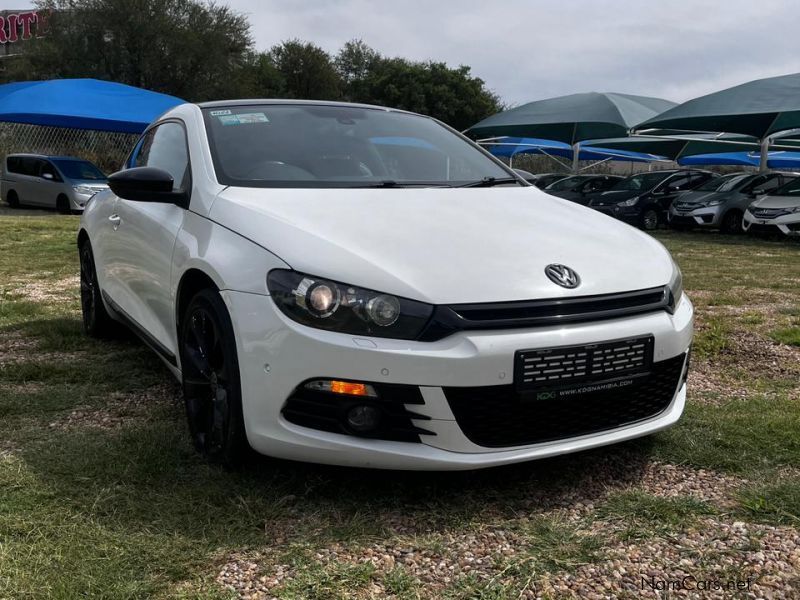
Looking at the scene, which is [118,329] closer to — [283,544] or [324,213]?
[324,213]

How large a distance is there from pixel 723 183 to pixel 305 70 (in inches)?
1413

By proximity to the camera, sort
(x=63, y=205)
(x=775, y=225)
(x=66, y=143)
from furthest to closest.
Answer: (x=66, y=143) < (x=63, y=205) < (x=775, y=225)

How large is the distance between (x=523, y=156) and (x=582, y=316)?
129 ft

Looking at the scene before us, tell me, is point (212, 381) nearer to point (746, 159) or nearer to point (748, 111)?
point (748, 111)

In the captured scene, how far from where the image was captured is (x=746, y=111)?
18.6 metres

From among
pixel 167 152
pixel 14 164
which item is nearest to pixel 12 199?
pixel 14 164

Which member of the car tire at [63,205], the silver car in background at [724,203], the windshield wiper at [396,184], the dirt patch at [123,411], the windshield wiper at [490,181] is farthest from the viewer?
the car tire at [63,205]

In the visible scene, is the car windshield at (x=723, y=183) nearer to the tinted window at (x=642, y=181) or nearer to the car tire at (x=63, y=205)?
the tinted window at (x=642, y=181)

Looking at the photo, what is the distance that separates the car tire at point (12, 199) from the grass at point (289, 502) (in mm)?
16511

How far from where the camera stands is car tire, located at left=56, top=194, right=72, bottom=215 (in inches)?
670

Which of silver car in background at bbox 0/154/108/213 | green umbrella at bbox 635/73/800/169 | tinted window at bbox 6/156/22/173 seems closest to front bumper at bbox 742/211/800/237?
green umbrella at bbox 635/73/800/169

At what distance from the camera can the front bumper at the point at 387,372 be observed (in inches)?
88.2

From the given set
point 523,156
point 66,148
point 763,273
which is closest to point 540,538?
point 763,273

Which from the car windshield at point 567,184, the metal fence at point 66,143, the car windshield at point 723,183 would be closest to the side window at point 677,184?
the car windshield at point 723,183
